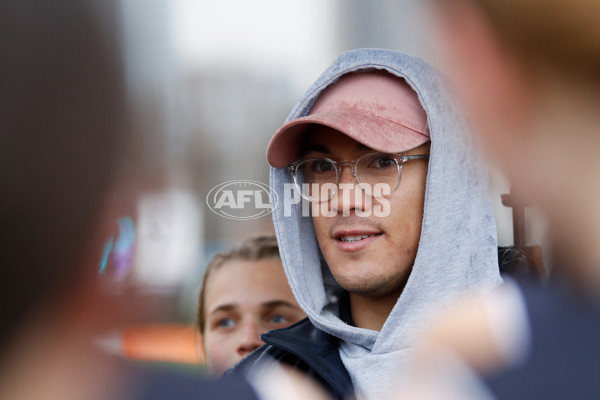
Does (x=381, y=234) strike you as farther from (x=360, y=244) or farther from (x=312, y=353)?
(x=312, y=353)

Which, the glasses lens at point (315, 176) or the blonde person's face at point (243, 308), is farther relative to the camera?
the blonde person's face at point (243, 308)

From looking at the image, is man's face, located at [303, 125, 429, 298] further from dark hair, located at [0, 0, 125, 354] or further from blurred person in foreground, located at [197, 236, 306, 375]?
dark hair, located at [0, 0, 125, 354]

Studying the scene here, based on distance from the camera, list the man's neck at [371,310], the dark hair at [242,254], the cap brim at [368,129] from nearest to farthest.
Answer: the cap brim at [368,129], the man's neck at [371,310], the dark hair at [242,254]

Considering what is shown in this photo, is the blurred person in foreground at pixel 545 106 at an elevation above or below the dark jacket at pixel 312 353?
above

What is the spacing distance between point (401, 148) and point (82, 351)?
760mm

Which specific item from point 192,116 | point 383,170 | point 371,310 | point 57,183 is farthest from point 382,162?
point 57,183

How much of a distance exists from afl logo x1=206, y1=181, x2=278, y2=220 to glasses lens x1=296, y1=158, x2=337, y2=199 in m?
0.07

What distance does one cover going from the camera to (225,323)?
1421 mm

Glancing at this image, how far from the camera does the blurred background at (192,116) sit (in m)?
1.34

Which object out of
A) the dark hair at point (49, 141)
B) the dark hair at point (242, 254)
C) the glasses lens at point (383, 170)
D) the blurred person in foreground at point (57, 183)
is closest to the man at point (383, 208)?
the glasses lens at point (383, 170)

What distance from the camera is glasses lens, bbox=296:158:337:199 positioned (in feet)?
4.25

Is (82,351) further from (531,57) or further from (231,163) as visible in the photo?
(531,57)

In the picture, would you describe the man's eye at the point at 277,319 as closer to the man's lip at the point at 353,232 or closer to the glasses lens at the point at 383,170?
the man's lip at the point at 353,232

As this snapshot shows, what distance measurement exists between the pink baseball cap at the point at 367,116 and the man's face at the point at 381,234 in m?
0.05
